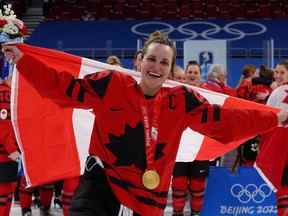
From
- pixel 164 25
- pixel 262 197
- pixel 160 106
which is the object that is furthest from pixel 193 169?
pixel 164 25

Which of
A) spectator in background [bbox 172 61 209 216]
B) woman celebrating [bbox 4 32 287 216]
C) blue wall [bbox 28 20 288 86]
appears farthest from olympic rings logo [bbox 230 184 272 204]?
blue wall [bbox 28 20 288 86]

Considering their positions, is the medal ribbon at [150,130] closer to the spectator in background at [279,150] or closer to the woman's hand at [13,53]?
the woman's hand at [13,53]

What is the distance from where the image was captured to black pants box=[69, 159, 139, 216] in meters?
2.86

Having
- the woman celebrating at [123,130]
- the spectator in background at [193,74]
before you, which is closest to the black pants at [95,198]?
the woman celebrating at [123,130]

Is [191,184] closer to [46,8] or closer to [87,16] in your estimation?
[87,16]

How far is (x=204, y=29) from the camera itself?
2114 cm

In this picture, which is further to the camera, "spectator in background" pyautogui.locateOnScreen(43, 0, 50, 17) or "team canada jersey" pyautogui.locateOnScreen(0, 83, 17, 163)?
"spectator in background" pyautogui.locateOnScreen(43, 0, 50, 17)

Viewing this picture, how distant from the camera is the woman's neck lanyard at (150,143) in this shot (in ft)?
9.66

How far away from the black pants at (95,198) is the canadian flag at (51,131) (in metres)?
1.60

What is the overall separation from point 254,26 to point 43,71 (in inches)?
746

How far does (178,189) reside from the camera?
6.77 metres

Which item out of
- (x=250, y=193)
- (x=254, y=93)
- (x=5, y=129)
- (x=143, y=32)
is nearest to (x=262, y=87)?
(x=254, y=93)

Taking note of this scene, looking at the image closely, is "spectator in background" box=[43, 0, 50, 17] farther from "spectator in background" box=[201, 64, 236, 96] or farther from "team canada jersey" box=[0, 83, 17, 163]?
"team canada jersey" box=[0, 83, 17, 163]

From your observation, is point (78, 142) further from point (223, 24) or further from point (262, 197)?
point (223, 24)
